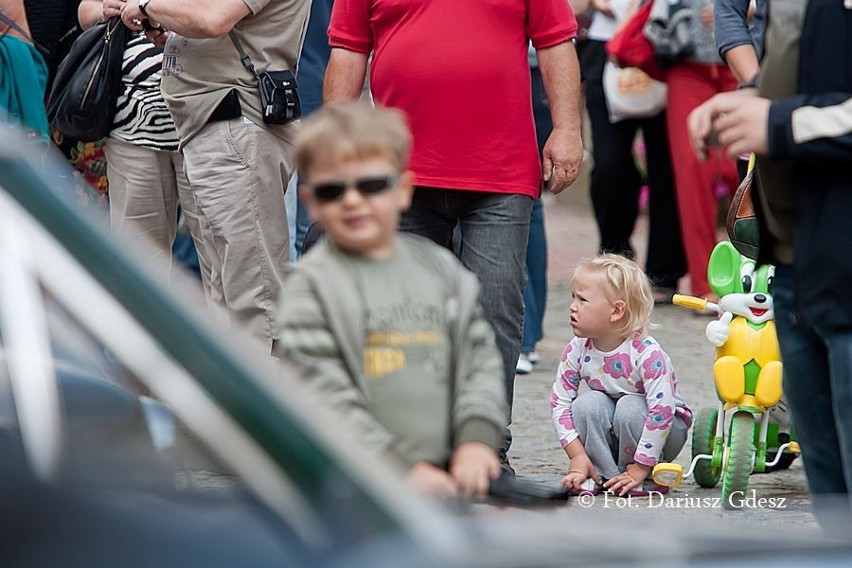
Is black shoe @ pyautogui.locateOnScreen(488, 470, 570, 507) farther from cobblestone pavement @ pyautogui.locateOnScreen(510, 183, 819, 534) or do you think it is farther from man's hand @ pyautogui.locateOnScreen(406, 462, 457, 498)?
cobblestone pavement @ pyautogui.locateOnScreen(510, 183, 819, 534)

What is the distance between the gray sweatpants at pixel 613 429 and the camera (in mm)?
5371

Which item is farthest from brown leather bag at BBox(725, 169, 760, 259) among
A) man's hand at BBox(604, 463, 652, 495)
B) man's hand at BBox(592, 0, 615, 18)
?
man's hand at BBox(592, 0, 615, 18)

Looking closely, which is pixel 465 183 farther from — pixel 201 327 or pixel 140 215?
pixel 201 327

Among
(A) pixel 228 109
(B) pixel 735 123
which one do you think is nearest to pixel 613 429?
(A) pixel 228 109

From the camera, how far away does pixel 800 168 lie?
3.47m

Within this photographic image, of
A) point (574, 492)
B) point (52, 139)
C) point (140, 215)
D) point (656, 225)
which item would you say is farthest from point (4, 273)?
point (656, 225)

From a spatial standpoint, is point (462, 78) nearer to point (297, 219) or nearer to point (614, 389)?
point (614, 389)

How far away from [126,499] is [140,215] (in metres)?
4.24

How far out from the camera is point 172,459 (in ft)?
6.91

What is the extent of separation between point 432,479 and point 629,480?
2.48 m

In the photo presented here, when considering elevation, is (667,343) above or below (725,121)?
below

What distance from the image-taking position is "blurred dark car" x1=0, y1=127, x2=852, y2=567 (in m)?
1.89

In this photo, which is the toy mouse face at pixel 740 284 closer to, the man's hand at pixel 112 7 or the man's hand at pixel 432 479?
the man's hand at pixel 112 7

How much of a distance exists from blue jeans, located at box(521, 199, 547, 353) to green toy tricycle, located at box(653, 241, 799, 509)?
1720 millimetres
